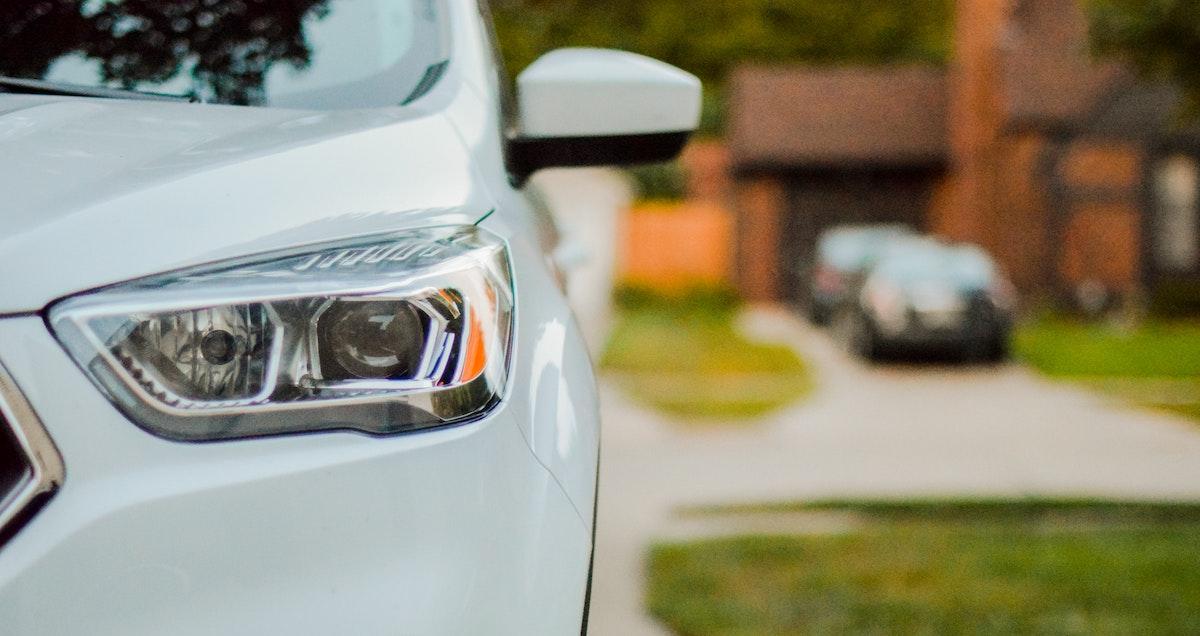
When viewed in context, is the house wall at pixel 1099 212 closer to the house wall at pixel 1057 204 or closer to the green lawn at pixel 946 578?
the house wall at pixel 1057 204

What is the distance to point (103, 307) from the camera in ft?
4.10

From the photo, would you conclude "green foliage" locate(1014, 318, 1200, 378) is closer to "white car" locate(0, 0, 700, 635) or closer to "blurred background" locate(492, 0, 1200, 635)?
"blurred background" locate(492, 0, 1200, 635)

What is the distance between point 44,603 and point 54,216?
39cm

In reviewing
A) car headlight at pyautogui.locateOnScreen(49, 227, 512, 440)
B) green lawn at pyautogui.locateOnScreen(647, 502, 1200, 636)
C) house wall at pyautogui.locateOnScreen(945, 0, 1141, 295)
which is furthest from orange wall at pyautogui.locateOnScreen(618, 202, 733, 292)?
car headlight at pyautogui.locateOnScreen(49, 227, 512, 440)

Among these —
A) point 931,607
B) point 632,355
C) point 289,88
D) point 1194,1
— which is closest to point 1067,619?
point 931,607

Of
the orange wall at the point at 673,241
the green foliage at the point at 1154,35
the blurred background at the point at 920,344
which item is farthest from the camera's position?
the orange wall at the point at 673,241

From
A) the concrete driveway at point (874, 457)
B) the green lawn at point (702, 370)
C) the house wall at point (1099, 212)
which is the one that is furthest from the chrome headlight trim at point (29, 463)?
the house wall at point (1099, 212)

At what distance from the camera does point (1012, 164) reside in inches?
887

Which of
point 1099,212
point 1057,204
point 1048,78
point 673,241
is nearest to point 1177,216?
point 1099,212

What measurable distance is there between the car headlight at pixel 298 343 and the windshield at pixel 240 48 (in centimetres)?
59

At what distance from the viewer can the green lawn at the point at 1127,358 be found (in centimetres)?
1029

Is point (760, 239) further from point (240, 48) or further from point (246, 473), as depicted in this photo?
point (246, 473)

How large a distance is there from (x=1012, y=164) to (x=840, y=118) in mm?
5620

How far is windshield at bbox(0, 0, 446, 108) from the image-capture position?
78.4 inches
